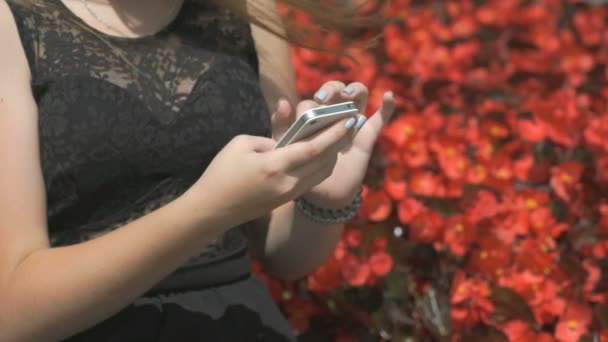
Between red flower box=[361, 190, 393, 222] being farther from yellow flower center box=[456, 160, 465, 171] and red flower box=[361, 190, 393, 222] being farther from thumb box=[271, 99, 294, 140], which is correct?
thumb box=[271, 99, 294, 140]

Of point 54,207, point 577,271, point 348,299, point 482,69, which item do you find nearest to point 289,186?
point 54,207

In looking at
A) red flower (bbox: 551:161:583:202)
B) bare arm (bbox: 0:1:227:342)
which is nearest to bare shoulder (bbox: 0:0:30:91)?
bare arm (bbox: 0:1:227:342)

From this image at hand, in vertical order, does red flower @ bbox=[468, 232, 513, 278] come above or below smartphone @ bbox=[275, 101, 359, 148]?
below

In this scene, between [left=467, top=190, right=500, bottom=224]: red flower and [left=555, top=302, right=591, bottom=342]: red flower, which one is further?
[left=467, top=190, right=500, bottom=224]: red flower

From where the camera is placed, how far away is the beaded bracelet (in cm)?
182

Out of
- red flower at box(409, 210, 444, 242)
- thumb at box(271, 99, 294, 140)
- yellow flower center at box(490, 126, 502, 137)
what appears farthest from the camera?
yellow flower center at box(490, 126, 502, 137)

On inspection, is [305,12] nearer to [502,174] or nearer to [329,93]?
[329,93]

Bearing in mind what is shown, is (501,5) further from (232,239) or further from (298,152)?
(298,152)

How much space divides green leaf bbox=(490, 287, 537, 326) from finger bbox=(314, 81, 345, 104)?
61 centimetres

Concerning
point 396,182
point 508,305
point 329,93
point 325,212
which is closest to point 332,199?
point 325,212

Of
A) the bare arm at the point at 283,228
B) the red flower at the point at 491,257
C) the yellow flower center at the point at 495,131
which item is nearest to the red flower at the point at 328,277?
the bare arm at the point at 283,228

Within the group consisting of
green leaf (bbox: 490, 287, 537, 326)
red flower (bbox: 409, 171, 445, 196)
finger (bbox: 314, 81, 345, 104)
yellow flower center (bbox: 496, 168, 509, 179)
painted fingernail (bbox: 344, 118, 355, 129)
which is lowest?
yellow flower center (bbox: 496, 168, 509, 179)

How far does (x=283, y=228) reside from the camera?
6.20 feet

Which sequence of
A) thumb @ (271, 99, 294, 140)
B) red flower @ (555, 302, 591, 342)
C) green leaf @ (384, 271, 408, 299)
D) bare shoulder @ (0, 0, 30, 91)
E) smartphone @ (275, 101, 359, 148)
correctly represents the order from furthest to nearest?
green leaf @ (384, 271, 408, 299) < red flower @ (555, 302, 591, 342) < thumb @ (271, 99, 294, 140) < bare shoulder @ (0, 0, 30, 91) < smartphone @ (275, 101, 359, 148)
